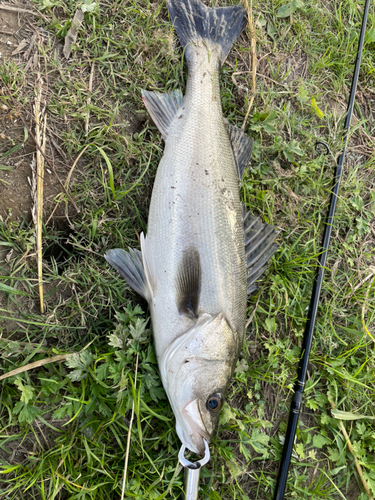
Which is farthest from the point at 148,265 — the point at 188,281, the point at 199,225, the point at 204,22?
the point at 204,22

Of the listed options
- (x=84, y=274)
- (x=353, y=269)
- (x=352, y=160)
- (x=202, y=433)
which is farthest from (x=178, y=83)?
(x=202, y=433)

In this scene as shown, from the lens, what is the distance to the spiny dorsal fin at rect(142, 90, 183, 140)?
2629 mm

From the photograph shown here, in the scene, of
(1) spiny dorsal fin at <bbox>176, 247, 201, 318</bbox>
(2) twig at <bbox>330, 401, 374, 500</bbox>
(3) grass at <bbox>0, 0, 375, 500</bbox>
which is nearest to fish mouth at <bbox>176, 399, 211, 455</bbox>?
(3) grass at <bbox>0, 0, 375, 500</bbox>

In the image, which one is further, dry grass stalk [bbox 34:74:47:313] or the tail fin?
the tail fin

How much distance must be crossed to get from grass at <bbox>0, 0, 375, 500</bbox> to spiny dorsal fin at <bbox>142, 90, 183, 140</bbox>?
0.16 metres

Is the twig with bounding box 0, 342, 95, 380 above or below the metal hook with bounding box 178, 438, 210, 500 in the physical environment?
above

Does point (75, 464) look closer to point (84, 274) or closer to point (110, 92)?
point (84, 274)

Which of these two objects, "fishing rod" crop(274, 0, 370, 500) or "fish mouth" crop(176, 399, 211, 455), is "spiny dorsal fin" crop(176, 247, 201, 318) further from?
"fishing rod" crop(274, 0, 370, 500)

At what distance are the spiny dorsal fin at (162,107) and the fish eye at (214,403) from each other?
76.6 inches

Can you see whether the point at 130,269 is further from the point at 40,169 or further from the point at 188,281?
the point at 40,169

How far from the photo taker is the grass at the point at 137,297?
7.56 ft

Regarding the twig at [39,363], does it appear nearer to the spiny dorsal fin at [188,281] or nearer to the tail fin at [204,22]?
the spiny dorsal fin at [188,281]

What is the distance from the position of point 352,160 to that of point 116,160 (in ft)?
8.29

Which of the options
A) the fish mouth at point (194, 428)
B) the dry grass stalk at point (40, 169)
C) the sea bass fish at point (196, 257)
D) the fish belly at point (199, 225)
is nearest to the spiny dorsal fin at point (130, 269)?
the sea bass fish at point (196, 257)
